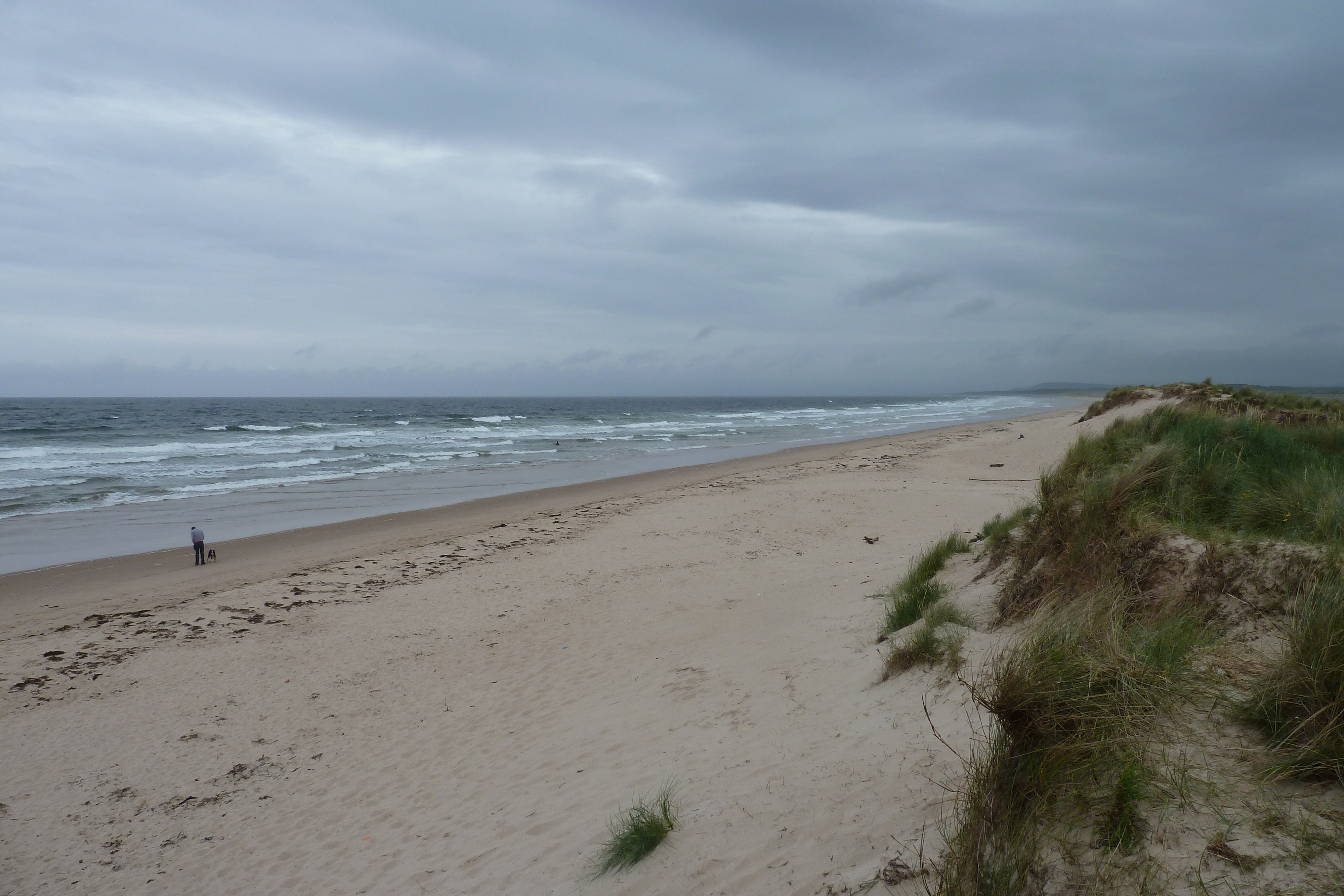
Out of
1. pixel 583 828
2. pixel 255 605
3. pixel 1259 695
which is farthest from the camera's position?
pixel 255 605

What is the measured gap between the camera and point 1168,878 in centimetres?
207

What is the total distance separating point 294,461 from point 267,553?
17.5 meters

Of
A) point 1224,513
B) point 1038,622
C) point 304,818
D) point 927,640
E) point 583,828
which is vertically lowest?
point 304,818

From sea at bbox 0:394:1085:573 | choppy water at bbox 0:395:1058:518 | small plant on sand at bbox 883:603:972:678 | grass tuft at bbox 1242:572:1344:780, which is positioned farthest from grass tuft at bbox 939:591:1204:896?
choppy water at bbox 0:395:1058:518

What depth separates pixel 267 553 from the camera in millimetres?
12477

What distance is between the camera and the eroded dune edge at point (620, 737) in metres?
2.40

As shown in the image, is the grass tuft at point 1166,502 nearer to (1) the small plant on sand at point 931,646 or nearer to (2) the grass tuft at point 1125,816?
(1) the small plant on sand at point 931,646

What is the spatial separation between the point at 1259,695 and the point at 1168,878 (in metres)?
0.94

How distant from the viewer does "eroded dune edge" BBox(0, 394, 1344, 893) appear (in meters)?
2.40

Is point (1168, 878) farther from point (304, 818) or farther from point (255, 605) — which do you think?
point (255, 605)

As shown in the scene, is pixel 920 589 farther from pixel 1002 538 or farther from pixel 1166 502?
pixel 1166 502

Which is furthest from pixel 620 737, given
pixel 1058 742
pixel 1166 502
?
pixel 1166 502

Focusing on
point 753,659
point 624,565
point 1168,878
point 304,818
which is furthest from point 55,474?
point 1168,878

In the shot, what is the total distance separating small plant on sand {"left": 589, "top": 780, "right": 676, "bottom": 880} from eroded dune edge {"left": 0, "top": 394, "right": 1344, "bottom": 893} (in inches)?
2.7
